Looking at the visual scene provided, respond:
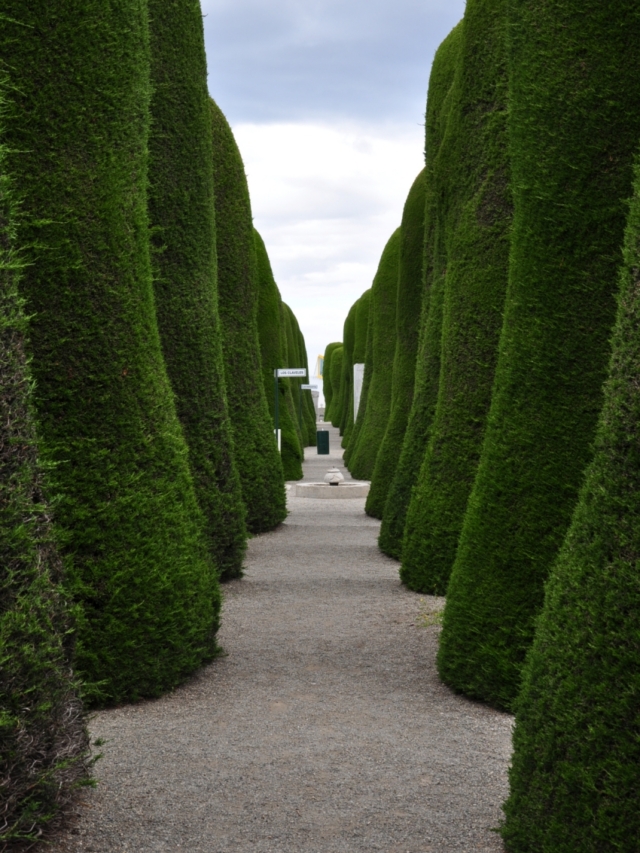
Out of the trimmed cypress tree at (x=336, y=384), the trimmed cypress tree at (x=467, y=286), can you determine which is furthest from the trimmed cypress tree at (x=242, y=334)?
the trimmed cypress tree at (x=336, y=384)

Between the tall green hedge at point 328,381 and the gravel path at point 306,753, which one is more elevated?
the tall green hedge at point 328,381

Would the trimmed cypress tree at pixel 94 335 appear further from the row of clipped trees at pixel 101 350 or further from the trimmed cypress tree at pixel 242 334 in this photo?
the trimmed cypress tree at pixel 242 334

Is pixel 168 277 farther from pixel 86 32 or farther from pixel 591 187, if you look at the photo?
pixel 591 187

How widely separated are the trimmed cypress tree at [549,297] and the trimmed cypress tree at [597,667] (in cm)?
174

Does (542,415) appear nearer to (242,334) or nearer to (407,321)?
(242,334)

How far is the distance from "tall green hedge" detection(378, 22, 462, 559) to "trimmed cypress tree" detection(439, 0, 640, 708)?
439 cm

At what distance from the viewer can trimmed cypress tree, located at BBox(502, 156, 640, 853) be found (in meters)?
3.12

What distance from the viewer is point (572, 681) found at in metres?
3.37

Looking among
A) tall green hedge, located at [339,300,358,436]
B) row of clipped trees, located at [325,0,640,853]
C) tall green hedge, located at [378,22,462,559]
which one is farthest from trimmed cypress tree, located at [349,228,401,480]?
tall green hedge, located at [339,300,358,436]

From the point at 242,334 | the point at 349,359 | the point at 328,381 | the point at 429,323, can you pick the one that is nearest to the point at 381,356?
the point at 242,334

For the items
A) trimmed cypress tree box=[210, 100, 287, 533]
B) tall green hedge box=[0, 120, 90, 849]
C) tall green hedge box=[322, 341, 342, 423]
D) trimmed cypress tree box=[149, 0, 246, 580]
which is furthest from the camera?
tall green hedge box=[322, 341, 342, 423]

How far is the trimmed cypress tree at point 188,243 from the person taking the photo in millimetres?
8641

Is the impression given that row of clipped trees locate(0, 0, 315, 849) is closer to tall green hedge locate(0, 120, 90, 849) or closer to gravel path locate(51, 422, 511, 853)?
gravel path locate(51, 422, 511, 853)

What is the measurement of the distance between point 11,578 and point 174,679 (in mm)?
2889
